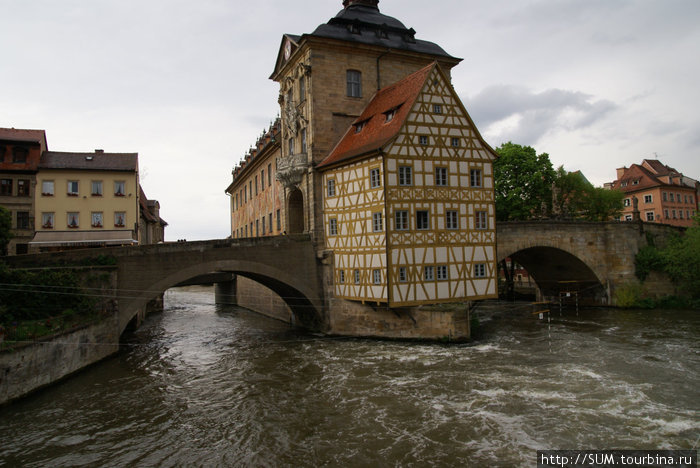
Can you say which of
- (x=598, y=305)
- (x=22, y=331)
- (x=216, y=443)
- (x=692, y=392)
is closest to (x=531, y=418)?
(x=692, y=392)

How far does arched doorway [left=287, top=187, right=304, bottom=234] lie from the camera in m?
28.3

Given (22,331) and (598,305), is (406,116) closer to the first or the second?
(22,331)

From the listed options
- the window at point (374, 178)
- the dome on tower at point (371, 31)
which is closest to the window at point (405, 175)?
the window at point (374, 178)

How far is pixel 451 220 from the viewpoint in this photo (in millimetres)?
21812

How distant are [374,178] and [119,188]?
61.5 ft

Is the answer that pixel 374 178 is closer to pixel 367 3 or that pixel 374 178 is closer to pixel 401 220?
pixel 401 220

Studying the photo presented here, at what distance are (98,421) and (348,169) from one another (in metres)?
14.2

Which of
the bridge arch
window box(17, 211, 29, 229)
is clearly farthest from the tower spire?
window box(17, 211, 29, 229)

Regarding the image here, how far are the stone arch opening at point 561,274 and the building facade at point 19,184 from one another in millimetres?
29536

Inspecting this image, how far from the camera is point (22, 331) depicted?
47.4 ft

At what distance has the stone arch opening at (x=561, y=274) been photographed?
31.9m

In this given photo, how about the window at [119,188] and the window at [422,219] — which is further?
the window at [119,188]

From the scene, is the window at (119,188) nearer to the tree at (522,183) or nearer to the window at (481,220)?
the window at (481,220)

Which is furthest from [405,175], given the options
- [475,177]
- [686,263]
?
[686,263]
